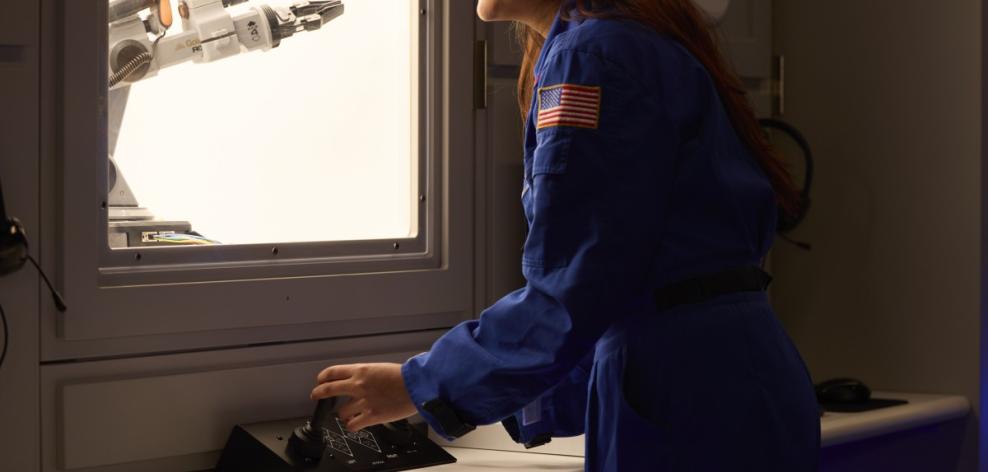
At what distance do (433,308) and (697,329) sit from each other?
85cm

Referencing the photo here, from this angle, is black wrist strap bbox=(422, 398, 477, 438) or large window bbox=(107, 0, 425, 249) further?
large window bbox=(107, 0, 425, 249)

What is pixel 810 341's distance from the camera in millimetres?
2613

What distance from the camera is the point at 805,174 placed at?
256 centimetres

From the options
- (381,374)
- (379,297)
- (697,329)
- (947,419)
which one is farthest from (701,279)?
(947,419)

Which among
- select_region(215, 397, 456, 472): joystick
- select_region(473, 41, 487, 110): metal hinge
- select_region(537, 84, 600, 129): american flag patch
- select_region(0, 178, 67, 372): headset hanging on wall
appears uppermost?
select_region(473, 41, 487, 110): metal hinge

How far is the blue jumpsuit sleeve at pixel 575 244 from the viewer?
1.18 metres

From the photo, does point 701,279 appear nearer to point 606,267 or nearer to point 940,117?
point 606,267

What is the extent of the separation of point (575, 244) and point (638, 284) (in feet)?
0.28

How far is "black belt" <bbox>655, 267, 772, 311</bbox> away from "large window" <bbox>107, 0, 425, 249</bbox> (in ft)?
2.79

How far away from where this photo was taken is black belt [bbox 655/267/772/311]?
127 cm

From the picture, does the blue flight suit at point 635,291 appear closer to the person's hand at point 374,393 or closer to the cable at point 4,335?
the person's hand at point 374,393

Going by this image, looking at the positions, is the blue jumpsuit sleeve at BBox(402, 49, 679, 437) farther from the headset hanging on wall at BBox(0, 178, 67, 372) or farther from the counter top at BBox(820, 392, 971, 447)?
the counter top at BBox(820, 392, 971, 447)

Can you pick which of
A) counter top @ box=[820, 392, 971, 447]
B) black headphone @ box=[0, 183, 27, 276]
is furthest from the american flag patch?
counter top @ box=[820, 392, 971, 447]

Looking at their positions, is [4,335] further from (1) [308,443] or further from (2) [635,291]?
(2) [635,291]
